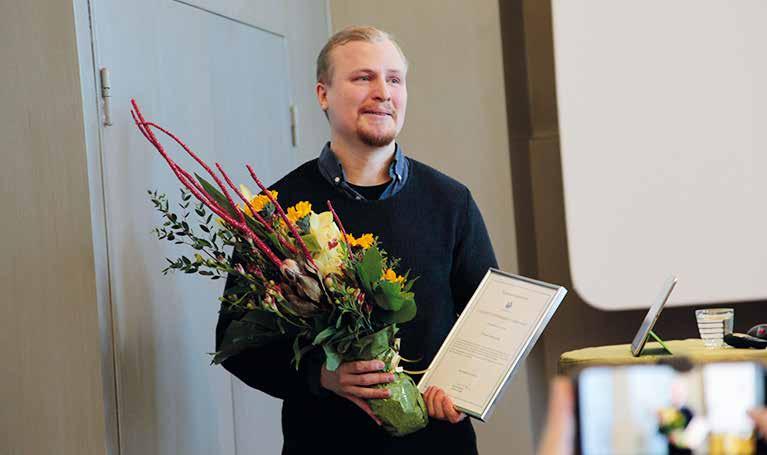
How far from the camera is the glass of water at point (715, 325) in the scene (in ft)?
7.91

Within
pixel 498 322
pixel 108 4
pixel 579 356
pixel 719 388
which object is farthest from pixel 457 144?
pixel 719 388

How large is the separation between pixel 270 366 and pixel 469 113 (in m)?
2.04

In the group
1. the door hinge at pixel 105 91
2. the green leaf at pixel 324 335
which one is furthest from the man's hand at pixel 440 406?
the door hinge at pixel 105 91

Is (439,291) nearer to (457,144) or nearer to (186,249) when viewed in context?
(186,249)

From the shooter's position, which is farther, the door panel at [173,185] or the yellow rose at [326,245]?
the door panel at [173,185]

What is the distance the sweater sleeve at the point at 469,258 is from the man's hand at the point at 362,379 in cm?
38

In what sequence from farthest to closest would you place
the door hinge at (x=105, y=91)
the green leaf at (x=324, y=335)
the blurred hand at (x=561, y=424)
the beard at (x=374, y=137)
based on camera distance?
the door hinge at (x=105, y=91) → the beard at (x=374, y=137) → the green leaf at (x=324, y=335) → the blurred hand at (x=561, y=424)

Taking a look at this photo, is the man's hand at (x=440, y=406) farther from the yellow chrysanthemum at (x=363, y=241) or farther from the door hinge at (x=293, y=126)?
the door hinge at (x=293, y=126)

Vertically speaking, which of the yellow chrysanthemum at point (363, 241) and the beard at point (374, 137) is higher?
the beard at point (374, 137)

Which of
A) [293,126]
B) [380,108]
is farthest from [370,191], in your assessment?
[293,126]

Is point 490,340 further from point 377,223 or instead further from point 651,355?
point 651,355

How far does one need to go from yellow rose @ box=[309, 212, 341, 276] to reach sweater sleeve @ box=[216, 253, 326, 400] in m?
0.22

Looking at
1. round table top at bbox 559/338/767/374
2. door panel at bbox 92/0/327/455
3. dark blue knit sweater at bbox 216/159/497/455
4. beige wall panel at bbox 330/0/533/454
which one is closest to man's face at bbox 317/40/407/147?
dark blue knit sweater at bbox 216/159/497/455

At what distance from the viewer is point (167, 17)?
268cm
